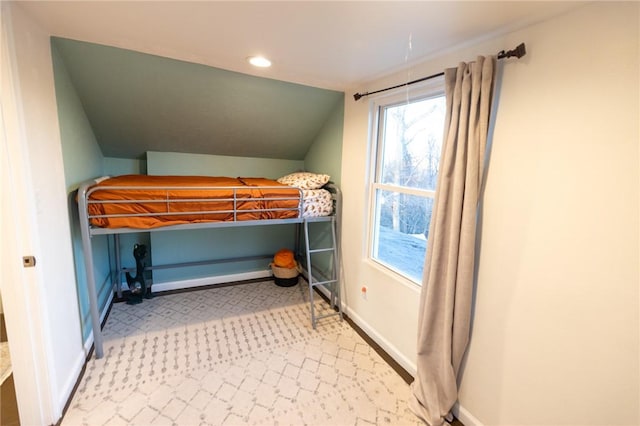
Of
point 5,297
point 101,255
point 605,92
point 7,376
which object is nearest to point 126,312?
point 101,255

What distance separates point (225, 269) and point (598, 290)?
10.8ft

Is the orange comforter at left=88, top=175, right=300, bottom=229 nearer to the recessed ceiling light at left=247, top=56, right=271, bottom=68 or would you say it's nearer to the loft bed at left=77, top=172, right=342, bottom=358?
the loft bed at left=77, top=172, right=342, bottom=358

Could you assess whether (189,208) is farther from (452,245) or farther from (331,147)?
(452,245)

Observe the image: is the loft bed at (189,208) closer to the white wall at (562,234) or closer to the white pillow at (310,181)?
the white pillow at (310,181)

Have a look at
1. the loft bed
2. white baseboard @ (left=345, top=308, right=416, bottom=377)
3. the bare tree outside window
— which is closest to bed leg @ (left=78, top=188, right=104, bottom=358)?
the loft bed

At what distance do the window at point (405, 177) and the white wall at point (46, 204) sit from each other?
7.09ft

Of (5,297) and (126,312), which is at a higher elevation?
(5,297)

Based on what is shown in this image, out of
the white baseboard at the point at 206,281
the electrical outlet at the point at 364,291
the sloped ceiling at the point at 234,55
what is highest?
the sloped ceiling at the point at 234,55

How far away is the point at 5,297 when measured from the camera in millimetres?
1426

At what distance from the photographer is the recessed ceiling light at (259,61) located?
1961 mm

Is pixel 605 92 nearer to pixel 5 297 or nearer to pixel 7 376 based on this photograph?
pixel 5 297

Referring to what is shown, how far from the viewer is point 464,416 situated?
168cm

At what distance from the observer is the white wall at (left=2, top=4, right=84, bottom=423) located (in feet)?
4.69

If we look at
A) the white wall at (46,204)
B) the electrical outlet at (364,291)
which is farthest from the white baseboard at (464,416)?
the white wall at (46,204)
